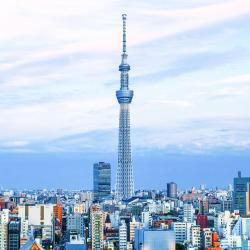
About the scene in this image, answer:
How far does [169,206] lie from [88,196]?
1429cm

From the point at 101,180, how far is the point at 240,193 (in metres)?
14.4

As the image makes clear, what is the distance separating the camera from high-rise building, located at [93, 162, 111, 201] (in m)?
44.2

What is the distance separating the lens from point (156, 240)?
16.8 m

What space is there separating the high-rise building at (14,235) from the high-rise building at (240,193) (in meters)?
12.6

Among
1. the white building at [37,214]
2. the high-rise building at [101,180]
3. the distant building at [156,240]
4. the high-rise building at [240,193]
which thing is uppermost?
the high-rise building at [101,180]

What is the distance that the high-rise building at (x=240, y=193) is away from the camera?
30.0 metres

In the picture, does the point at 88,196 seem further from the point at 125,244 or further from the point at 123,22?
the point at 125,244

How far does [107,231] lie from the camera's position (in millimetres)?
20109

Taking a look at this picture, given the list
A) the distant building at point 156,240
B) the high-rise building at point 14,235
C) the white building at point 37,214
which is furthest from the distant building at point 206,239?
the white building at point 37,214

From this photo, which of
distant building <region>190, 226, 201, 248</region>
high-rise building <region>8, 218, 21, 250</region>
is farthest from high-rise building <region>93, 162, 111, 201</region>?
→ high-rise building <region>8, 218, 21, 250</region>

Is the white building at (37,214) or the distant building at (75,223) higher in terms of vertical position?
the white building at (37,214)

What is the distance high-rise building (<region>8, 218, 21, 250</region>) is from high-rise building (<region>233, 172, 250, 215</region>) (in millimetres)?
12552

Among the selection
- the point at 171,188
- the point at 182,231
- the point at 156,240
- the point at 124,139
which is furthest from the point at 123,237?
the point at 171,188

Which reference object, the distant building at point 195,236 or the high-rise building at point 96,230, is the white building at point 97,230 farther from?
the distant building at point 195,236
